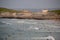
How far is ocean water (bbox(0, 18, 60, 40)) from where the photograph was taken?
48.1 inches

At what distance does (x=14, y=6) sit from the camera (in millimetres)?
1252

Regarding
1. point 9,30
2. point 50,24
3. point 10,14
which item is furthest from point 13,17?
point 50,24

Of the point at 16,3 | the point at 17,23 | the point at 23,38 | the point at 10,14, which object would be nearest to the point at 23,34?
the point at 23,38

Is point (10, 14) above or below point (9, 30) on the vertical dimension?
above

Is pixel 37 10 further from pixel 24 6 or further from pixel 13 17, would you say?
pixel 13 17

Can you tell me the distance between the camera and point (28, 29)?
123 cm

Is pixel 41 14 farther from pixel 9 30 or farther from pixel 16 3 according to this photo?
pixel 9 30

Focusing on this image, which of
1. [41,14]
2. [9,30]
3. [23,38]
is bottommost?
[23,38]

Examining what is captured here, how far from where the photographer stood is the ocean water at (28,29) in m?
1.22

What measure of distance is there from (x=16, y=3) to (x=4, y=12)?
0.20 meters

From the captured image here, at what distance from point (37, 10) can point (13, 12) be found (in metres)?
0.32

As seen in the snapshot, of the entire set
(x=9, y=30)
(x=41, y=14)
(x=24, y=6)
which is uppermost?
(x=24, y=6)

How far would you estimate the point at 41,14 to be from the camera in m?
1.23

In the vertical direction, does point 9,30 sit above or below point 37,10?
below
